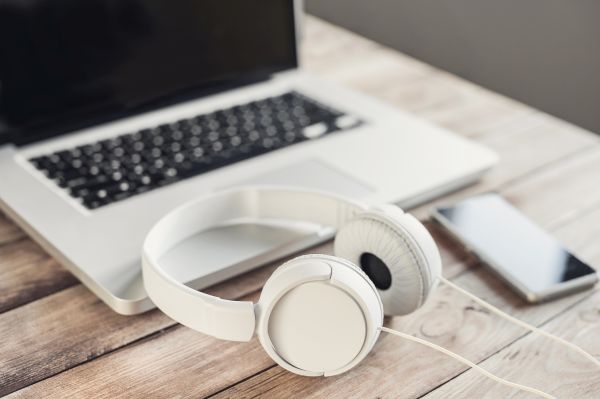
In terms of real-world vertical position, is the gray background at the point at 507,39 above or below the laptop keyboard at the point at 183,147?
below

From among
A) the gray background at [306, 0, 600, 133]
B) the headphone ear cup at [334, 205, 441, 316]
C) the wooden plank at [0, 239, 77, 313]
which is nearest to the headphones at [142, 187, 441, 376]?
the headphone ear cup at [334, 205, 441, 316]

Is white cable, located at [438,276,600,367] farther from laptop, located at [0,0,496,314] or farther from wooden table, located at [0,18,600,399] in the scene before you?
laptop, located at [0,0,496,314]

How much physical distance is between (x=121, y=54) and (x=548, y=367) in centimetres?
60

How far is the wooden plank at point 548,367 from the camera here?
57cm

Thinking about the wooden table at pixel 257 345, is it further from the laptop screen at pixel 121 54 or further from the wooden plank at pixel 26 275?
the laptop screen at pixel 121 54

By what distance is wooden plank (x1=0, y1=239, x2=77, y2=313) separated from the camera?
666 mm

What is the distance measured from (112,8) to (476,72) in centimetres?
91

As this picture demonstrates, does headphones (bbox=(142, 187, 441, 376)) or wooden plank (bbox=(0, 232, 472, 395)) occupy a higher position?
headphones (bbox=(142, 187, 441, 376))

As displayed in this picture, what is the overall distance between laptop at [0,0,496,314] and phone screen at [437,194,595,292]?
58 millimetres

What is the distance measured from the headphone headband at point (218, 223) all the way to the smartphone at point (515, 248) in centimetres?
15

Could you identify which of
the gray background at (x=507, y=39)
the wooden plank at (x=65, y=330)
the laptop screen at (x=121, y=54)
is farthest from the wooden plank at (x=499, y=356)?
the gray background at (x=507, y=39)

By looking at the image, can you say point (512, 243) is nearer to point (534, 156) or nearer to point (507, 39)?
point (534, 156)

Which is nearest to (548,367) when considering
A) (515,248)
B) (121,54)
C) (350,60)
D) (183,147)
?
(515,248)

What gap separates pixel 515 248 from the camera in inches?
28.0
